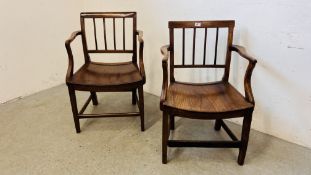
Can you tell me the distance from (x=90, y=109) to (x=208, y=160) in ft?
3.91

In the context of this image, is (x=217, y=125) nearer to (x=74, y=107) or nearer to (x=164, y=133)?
(x=164, y=133)

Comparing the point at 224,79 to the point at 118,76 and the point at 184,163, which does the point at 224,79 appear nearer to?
the point at 184,163

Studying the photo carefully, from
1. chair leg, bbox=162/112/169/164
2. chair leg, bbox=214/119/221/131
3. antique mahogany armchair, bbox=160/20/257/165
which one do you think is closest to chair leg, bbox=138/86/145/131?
antique mahogany armchair, bbox=160/20/257/165

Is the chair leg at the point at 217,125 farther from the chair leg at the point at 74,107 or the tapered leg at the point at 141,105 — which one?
the chair leg at the point at 74,107

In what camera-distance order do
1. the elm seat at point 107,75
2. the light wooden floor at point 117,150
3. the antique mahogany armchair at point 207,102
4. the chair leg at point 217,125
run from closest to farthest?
the antique mahogany armchair at point 207,102, the light wooden floor at point 117,150, the elm seat at point 107,75, the chair leg at point 217,125

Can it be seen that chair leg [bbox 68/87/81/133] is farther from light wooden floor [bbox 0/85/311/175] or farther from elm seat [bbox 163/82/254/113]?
elm seat [bbox 163/82/254/113]

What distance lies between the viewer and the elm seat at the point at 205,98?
4.63 ft

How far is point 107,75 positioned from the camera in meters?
1.90

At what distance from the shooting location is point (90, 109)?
2.30 metres

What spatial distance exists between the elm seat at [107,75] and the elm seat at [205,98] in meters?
0.32

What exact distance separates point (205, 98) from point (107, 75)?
78cm

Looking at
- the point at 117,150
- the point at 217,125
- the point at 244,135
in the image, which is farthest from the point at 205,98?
the point at 117,150

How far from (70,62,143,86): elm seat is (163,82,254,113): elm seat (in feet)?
1.04

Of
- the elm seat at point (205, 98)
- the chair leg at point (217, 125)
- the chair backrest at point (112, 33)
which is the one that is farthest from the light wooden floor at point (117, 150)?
the chair backrest at point (112, 33)
